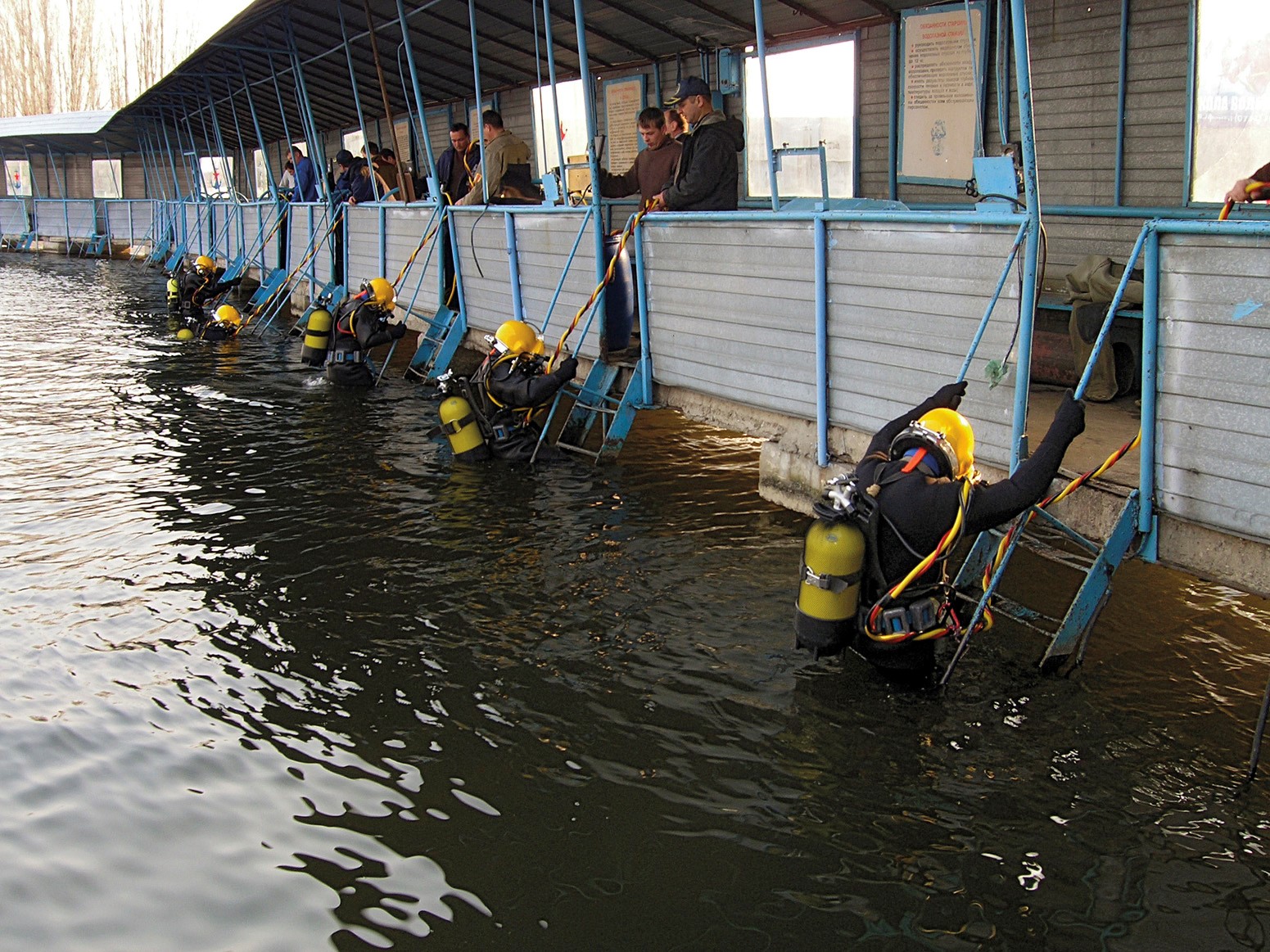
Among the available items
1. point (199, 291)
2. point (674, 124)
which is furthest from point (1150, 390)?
point (199, 291)

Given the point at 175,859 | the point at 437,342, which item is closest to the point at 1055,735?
the point at 175,859

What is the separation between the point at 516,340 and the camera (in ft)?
30.3

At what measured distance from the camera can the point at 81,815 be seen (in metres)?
4.14

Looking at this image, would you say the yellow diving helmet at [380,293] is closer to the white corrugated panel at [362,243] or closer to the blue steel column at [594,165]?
the white corrugated panel at [362,243]

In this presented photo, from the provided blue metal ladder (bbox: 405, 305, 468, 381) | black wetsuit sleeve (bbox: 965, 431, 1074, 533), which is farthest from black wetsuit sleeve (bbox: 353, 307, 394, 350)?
black wetsuit sleeve (bbox: 965, 431, 1074, 533)

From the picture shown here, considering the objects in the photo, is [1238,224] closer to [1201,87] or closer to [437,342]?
[1201,87]

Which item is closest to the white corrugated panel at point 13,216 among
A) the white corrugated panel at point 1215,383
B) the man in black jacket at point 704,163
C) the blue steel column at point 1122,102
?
the man in black jacket at point 704,163

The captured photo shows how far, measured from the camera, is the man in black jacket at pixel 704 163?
817 centimetres

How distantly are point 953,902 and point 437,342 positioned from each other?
10.7 m

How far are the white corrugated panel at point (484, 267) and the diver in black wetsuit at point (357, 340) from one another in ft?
3.03

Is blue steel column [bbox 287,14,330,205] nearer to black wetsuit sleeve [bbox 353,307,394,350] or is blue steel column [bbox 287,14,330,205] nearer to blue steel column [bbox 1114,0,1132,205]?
black wetsuit sleeve [bbox 353,307,394,350]

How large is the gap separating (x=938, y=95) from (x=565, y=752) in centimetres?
845

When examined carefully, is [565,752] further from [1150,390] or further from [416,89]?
[416,89]

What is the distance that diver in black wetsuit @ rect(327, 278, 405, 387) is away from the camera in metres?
12.8
